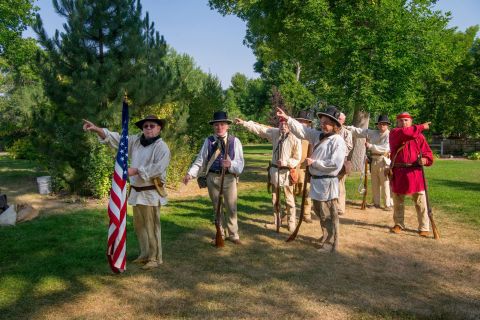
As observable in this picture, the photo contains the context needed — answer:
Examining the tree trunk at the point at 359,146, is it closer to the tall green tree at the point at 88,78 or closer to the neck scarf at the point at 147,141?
the tall green tree at the point at 88,78

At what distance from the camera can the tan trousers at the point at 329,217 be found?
664 centimetres

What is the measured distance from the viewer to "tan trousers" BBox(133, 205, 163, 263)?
5758 mm

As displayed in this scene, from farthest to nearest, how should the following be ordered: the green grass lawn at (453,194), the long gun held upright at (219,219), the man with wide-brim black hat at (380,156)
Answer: the man with wide-brim black hat at (380,156) → the green grass lawn at (453,194) → the long gun held upright at (219,219)

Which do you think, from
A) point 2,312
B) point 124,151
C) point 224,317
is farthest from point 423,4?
point 2,312

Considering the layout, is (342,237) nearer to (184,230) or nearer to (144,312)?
(184,230)

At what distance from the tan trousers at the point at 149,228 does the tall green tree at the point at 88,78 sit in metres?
5.64

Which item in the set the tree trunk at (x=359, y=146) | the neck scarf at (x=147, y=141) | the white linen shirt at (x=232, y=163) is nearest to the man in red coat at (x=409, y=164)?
the white linen shirt at (x=232, y=163)

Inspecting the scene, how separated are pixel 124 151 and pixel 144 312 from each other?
7.44 ft

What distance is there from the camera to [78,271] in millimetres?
5656

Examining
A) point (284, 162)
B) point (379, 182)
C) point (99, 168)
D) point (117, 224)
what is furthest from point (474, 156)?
point (117, 224)

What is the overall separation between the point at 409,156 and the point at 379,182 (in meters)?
2.76

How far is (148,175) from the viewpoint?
5555mm

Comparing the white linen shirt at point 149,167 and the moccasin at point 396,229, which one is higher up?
the white linen shirt at point 149,167

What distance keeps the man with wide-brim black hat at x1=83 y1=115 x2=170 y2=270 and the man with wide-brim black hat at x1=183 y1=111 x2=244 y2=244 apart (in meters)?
1.10
